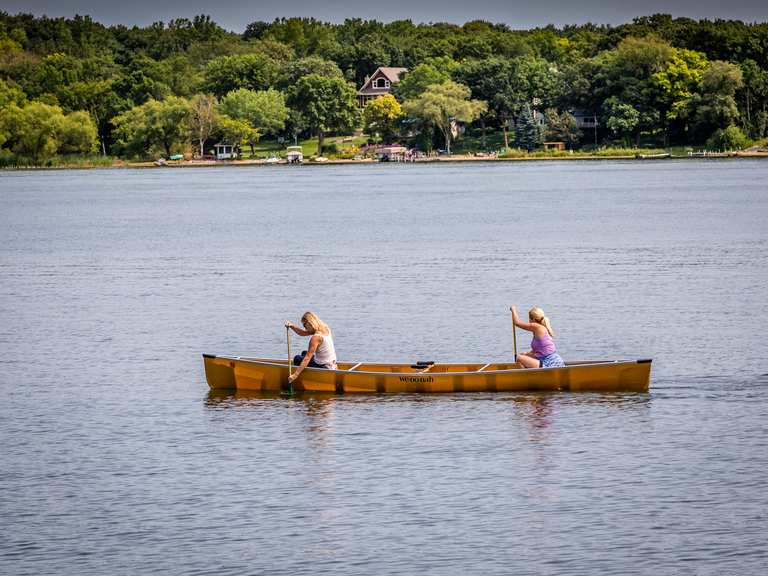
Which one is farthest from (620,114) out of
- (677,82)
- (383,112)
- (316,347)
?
(316,347)

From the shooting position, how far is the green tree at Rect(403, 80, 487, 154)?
17812 centimetres

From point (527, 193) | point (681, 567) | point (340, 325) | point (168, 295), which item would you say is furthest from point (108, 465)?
point (527, 193)

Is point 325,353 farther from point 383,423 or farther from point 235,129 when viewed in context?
point 235,129

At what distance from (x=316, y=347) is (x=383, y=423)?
9.05 feet

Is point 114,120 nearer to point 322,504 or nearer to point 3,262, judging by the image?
point 3,262

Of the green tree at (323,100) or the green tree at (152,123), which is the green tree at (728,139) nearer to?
the green tree at (323,100)

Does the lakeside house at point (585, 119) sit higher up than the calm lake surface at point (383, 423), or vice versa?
the lakeside house at point (585, 119)

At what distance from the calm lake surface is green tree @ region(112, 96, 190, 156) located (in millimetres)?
121345

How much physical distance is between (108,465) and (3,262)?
A: 41.2 metres

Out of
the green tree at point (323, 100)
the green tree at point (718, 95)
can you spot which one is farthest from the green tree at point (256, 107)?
the green tree at point (718, 95)

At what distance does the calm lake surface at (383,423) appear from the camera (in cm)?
1862

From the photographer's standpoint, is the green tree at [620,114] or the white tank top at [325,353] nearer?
the white tank top at [325,353]

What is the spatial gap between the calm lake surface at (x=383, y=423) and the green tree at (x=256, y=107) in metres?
129

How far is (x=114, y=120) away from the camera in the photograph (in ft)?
623
